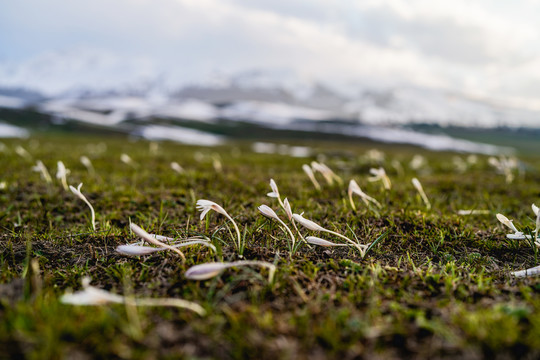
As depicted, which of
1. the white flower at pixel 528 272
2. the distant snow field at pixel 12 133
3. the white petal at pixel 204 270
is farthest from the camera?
the distant snow field at pixel 12 133

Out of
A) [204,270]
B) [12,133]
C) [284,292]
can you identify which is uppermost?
[204,270]

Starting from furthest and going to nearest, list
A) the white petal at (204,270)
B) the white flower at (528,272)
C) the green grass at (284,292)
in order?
1. the white flower at (528,272)
2. the white petal at (204,270)
3. the green grass at (284,292)

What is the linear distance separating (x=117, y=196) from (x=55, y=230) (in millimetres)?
1687

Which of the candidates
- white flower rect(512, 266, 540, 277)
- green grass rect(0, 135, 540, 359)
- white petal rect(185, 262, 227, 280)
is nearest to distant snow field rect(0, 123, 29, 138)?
green grass rect(0, 135, 540, 359)

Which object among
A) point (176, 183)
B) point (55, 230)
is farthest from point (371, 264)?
point (176, 183)

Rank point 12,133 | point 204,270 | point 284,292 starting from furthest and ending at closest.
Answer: point 12,133, point 284,292, point 204,270

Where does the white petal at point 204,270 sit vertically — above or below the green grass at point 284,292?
above

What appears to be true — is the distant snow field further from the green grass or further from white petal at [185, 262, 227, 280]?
white petal at [185, 262, 227, 280]

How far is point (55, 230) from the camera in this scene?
12.7 ft

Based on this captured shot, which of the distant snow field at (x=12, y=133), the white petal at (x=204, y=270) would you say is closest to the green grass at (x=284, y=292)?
the white petal at (x=204, y=270)

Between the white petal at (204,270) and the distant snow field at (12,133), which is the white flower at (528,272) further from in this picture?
the distant snow field at (12,133)

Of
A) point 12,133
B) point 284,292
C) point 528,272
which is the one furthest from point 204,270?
point 12,133

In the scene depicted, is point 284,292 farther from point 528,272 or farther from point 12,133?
point 12,133

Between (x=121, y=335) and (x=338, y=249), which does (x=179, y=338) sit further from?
(x=338, y=249)
